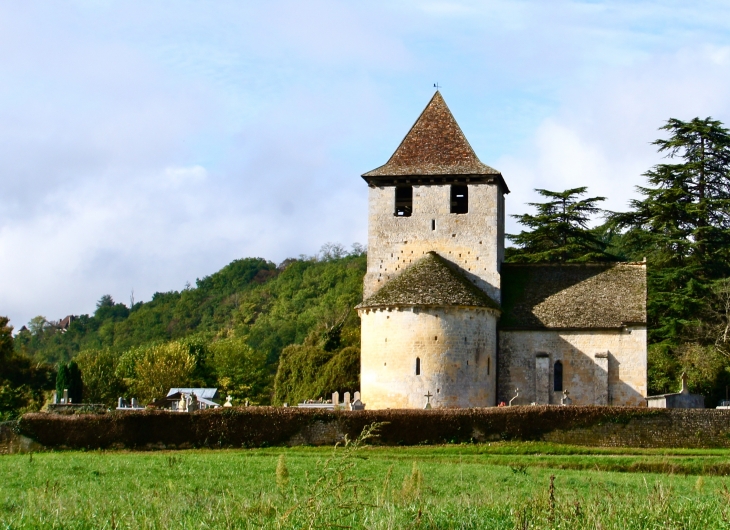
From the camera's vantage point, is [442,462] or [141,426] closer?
[442,462]

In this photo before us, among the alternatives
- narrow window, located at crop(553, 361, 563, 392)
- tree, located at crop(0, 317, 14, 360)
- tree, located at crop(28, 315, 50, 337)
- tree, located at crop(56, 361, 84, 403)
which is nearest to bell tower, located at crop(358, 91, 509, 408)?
narrow window, located at crop(553, 361, 563, 392)

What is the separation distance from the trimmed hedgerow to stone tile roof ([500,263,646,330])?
Result: 7865 mm

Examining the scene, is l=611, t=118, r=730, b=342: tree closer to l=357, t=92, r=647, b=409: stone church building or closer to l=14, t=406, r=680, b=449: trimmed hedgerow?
l=357, t=92, r=647, b=409: stone church building

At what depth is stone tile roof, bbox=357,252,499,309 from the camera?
36.7 meters

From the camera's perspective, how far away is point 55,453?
29406 millimetres

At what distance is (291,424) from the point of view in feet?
103

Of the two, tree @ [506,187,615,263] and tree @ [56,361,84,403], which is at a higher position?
tree @ [506,187,615,263]

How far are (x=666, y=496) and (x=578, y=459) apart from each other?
1599 centimetres

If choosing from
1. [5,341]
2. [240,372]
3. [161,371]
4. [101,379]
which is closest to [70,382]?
[5,341]

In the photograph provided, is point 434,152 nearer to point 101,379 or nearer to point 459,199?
point 459,199

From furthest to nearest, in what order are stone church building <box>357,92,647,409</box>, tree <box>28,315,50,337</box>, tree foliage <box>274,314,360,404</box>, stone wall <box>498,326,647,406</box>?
tree <box>28,315,50,337</box> < tree foliage <box>274,314,360,404</box> < stone wall <box>498,326,647,406</box> < stone church building <box>357,92,647,409</box>

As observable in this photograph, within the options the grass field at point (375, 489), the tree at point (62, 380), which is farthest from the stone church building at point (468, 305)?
the tree at point (62, 380)

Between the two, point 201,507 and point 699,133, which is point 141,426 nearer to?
point 201,507

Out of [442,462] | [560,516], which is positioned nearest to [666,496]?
[560,516]
